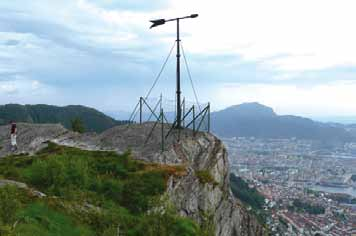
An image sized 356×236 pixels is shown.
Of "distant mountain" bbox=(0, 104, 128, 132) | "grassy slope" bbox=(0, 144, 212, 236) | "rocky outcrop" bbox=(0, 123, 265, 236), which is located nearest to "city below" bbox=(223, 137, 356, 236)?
"distant mountain" bbox=(0, 104, 128, 132)

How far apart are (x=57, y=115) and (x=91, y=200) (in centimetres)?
13136

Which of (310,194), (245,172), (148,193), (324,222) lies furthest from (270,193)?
(148,193)

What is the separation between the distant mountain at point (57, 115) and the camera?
125 m

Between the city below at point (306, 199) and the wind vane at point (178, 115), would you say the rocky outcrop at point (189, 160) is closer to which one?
the wind vane at point (178, 115)

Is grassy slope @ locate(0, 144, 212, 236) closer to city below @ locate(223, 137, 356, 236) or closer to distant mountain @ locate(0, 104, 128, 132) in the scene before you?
city below @ locate(223, 137, 356, 236)

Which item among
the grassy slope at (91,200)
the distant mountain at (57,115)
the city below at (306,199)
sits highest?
the distant mountain at (57,115)

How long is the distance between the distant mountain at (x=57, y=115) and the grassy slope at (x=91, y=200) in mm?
101394

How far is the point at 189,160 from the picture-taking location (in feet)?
68.8

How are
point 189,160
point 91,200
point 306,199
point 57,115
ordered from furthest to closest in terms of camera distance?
point 57,115 < point 306,199 < point 189,160 < point 91,200

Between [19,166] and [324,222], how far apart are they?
97.8 m

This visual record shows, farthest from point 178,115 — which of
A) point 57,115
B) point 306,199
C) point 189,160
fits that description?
point 57,115

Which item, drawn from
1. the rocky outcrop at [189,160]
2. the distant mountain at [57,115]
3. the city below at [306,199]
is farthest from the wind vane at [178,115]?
the distant mountain at [57,115]

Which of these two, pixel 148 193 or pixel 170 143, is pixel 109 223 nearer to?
pixel 148 193

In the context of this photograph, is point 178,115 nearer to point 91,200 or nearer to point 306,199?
point 91,200
